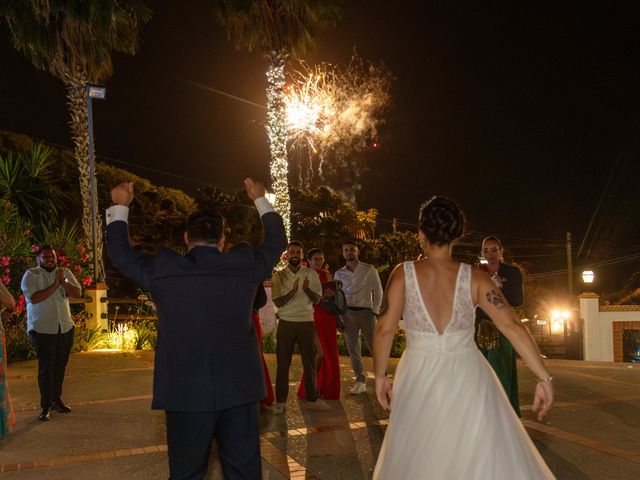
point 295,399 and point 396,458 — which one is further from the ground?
point 396,458

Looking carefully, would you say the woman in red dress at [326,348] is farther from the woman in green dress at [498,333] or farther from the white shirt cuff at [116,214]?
the white shirt cuff at [116,214]

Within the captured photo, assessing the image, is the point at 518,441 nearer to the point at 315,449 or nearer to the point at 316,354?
the point at 315,449

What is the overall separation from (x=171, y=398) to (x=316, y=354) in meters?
4.56

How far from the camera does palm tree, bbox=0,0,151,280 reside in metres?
17.9

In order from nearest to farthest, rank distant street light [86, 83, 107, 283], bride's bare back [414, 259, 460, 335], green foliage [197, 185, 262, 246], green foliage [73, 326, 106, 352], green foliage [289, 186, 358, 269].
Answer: bride's bare back [414, 259, 460, 335], green foliage [73, 326, 106, 352], distant street light [86, 83, 107, 283], green foliage [197, 185, 262, 246], green foliage [289, 186, 358, 269]

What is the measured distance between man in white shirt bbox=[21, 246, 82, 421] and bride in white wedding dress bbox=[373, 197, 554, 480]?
483 centimetres

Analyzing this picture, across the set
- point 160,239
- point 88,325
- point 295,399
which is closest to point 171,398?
point 295,399

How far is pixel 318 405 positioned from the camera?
7988mm

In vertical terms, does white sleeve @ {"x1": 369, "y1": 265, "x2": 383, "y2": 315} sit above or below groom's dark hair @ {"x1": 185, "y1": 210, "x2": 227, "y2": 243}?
below

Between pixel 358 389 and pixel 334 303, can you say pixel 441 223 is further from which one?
pixel 358 389

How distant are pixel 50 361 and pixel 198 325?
461cm

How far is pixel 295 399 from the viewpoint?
8609 mm

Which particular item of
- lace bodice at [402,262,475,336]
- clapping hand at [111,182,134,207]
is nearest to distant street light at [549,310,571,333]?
lace bodice at [402,262,475,336]

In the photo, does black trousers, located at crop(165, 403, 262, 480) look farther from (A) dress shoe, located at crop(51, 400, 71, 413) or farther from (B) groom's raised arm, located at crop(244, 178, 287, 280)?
(A) dress shoe, located at crop(51, 400, 71, 413)
